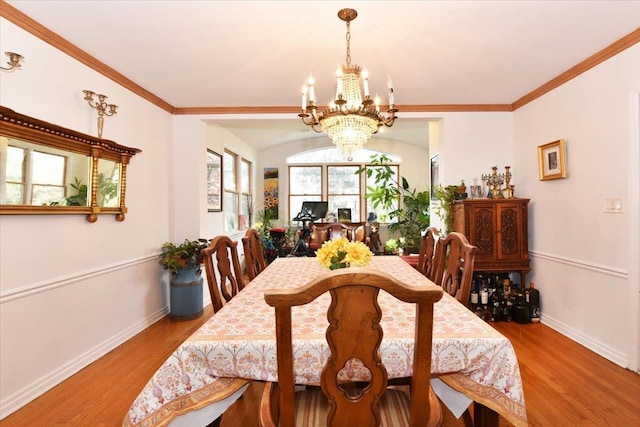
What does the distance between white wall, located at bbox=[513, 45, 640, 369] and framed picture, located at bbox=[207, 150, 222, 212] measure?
4053 millimetres

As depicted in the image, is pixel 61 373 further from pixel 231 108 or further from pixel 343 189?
pixel 343 189

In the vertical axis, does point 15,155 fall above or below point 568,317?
above

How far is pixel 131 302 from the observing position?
315cm

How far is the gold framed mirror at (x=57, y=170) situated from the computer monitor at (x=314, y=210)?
3841 millimetres

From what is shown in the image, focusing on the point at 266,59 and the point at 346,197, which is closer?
the point at 266,59

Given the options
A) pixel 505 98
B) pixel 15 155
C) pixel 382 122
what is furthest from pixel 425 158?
pixel 15 155

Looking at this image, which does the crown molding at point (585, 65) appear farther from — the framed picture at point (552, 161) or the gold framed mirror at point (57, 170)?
the gold framed mirror at point (57, 170)

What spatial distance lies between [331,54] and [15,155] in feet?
7.37

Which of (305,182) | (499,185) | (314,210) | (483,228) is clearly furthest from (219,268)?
(305,182)

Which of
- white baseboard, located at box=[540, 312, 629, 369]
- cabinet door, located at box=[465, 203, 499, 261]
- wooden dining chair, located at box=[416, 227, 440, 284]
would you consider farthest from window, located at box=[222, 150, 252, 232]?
white baseboard, located at box=[540, 312, 629, 369]

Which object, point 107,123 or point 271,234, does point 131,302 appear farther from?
point 271,234

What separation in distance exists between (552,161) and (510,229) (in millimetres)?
788

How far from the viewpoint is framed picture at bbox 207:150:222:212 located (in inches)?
181

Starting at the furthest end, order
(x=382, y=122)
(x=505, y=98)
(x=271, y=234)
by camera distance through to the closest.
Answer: (x=271, y=234) < (x=505, y=98) < (x=382, y=122)
